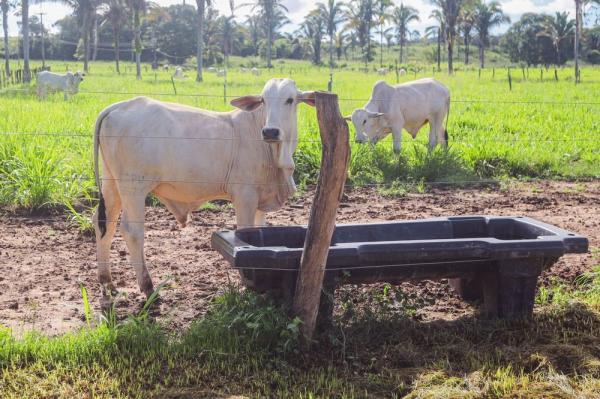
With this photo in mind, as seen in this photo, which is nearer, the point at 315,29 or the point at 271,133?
the point at 271,133

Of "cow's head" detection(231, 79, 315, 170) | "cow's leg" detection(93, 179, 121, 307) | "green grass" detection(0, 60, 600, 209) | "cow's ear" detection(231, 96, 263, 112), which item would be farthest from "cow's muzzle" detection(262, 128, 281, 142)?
"green grass" detection(0, 60, 600, 209)

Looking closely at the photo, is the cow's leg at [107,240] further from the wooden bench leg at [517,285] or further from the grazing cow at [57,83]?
the grazing cow at [57,83]

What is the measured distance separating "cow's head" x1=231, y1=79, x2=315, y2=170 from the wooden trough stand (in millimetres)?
605

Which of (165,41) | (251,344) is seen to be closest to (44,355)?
(251,344)

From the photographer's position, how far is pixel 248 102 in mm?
4855

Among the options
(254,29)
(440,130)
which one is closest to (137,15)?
(440,130)

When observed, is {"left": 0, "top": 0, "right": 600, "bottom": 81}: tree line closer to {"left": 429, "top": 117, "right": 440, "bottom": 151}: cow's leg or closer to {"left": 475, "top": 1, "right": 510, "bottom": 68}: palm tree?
{"left": 475, "top": 1, "right": 510, "bottom": 68}: palm tree

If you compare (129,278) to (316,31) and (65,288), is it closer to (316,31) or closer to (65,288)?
(65,288)

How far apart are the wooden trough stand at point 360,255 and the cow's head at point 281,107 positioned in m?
0.61

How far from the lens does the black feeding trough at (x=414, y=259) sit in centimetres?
414

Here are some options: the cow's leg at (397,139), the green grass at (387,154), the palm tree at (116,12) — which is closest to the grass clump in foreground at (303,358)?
the green grass at (387,154)

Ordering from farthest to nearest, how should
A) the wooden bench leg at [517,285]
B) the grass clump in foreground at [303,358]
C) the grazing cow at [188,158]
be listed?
the grazing cow at [188,158], the wooden bench leg at [517,285], the grass clump in foreground at [303,358]

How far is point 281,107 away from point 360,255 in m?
1.15

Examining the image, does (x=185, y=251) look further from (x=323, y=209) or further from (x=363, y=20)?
(x=363, y=20)
